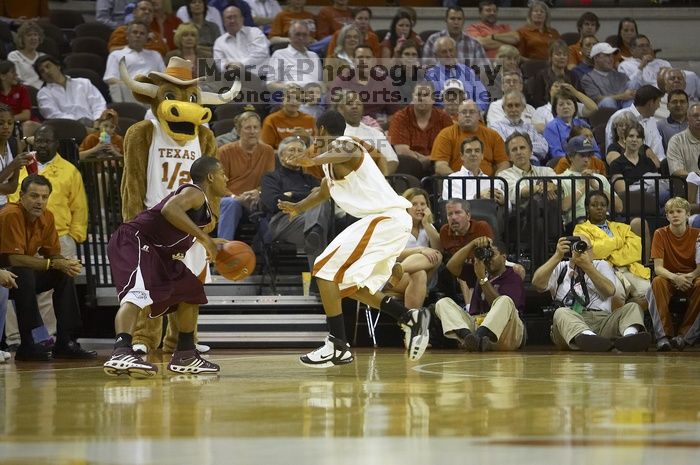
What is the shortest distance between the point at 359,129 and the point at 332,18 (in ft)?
12.6

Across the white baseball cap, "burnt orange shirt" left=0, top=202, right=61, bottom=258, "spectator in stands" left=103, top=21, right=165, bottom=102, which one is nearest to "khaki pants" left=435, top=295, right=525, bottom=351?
"burnt orange shirt" left=0, top=202, right=61, bottom=258

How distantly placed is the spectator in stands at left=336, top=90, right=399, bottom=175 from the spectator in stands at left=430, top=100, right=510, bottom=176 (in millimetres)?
468

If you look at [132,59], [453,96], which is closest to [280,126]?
[453,96]

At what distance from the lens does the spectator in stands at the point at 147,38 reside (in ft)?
46.5

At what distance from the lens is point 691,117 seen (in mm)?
11969

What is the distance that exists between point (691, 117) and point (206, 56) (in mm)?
5690

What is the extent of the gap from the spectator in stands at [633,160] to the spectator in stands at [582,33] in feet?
10.4

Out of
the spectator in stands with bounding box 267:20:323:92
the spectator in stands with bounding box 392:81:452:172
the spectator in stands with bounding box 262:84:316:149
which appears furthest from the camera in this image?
the spectator in stands with bounding box 267:20:323:92

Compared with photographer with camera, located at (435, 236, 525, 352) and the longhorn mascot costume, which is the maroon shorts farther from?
photographer with camera, located at (435, 236, 525, 352)

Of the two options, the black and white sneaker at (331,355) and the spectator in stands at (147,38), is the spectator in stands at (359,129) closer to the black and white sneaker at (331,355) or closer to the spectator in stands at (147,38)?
the spectator in stands at (147,38)

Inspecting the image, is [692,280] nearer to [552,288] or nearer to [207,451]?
[552,288]

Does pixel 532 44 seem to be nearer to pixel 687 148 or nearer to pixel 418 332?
pixel 687 148

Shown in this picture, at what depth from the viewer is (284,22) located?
49.2 ft

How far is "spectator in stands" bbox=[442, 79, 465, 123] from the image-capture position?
42.6 ft
